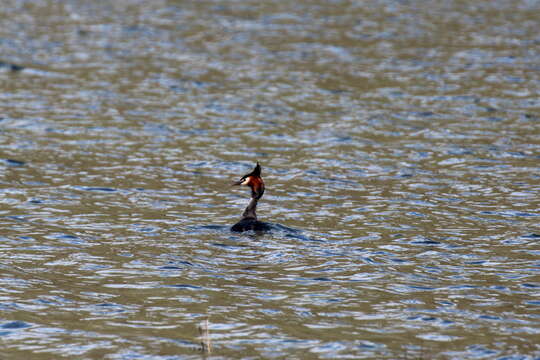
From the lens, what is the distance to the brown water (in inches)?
471

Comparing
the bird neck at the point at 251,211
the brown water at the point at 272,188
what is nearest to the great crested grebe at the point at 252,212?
the bird neck at the point at 251,211

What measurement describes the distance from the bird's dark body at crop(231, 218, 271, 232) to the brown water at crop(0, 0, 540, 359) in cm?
20

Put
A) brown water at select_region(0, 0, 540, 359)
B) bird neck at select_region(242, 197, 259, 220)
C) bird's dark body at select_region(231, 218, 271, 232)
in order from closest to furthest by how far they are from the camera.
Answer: brown water at select_region(0, 0, 540, 359)
bird's dark body at select_region(231, 218, 271, 232)
bird neck at select_region(242, 197, 259, 220)

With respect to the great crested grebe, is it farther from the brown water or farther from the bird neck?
the brown water

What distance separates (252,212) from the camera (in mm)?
16719

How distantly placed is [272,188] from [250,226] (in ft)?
12.6

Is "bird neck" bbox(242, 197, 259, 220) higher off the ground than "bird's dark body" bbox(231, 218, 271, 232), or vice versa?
"bird neck" bbox(242, 197, 259, 220)

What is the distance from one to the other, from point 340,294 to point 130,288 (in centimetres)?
284

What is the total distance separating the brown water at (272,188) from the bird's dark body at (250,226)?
20 centimetres

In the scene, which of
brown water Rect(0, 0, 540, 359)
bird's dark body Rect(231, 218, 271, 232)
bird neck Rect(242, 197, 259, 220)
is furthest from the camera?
bird neck Rect(242, 197, 259, 220)

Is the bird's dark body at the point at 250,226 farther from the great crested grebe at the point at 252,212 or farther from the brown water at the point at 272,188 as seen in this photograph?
the brown water at the point at 272,188

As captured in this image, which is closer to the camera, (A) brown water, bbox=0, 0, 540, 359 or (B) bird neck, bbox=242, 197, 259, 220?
(A) brown water, bbox=0, 0, 540, 359

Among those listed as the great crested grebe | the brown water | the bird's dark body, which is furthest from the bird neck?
the brown water

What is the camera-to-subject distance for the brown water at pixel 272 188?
1196 centimetres
